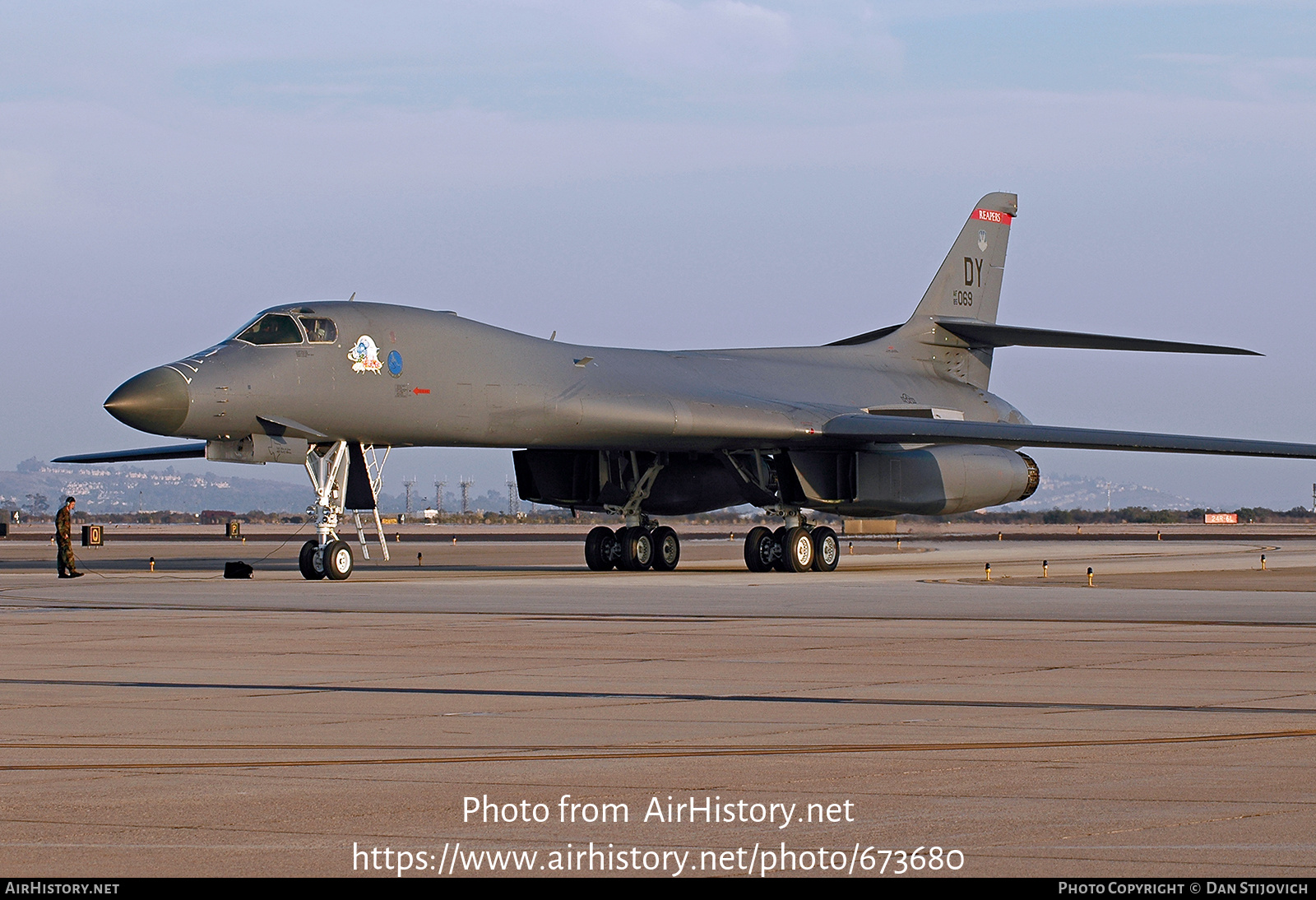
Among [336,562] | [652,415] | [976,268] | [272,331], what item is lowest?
[336,562]

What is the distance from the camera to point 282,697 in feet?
29.0

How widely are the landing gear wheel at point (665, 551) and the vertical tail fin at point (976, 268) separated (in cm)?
839

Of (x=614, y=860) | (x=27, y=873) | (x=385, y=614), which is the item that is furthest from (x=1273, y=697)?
(x=385, y=614)

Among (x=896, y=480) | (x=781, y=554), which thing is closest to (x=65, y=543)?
(x=781, y=554)

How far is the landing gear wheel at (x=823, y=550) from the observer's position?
27.3m

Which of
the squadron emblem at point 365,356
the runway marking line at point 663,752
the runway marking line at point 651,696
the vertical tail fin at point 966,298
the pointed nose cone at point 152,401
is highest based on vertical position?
the vertical tail fin at point 966,298

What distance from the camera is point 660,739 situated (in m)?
7.32

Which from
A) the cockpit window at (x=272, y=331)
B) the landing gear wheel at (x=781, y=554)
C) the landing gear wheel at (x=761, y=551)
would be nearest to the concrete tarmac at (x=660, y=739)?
the cockpit window at (x=272, y=331)

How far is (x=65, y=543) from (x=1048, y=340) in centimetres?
1795

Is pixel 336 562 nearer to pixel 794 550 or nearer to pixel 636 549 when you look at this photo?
pixel 636 549

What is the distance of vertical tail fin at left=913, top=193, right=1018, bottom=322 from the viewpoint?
109 feet

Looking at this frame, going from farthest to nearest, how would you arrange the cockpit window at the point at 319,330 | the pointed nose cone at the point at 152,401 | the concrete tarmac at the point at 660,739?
the cockpit window at the point at 319,330, the pointed nose cone at the point at 152,401, the concrete tarmac at the point at 660,739

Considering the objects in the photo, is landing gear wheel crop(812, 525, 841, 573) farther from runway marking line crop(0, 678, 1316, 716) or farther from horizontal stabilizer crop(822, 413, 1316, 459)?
runway marking line crop(0, 678, 1316, 716)

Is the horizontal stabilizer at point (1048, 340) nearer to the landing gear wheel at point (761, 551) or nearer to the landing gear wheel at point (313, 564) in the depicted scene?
the landing gear wheel at point (761, 551)
